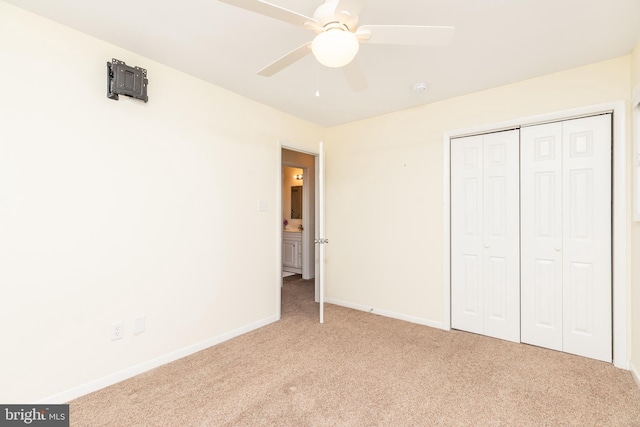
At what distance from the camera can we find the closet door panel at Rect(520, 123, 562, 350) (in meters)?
2.64

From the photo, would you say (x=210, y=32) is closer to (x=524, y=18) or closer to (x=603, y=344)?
(x=524, y=18)

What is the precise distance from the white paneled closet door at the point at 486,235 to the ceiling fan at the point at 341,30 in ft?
6.26

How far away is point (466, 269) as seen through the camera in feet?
10.3

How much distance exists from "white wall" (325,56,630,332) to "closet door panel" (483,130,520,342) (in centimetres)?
32

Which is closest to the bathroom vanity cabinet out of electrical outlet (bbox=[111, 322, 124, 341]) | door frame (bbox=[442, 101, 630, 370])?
electrical outlet (bbox=[111, 322, 124, 341])

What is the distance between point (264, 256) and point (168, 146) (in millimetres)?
1469

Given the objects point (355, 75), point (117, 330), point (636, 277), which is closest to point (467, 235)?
point (636, 277)

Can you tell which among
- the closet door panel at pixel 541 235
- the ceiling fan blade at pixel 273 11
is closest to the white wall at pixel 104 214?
the ceiling fan blade at pixel 273 11

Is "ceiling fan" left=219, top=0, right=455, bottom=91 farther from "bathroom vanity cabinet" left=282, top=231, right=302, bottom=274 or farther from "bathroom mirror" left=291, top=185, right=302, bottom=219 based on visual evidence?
"bathroom mirror" left=291, top=185, right=302, bottom=219

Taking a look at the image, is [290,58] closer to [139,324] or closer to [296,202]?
[139,324]

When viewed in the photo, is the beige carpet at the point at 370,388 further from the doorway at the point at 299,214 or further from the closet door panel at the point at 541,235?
the doorway at the point at 299,214

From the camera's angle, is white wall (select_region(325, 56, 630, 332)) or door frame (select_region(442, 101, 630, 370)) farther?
white wall (select_region(325, 56, 630, 332))

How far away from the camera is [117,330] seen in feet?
7.23

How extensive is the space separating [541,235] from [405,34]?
2.30m
